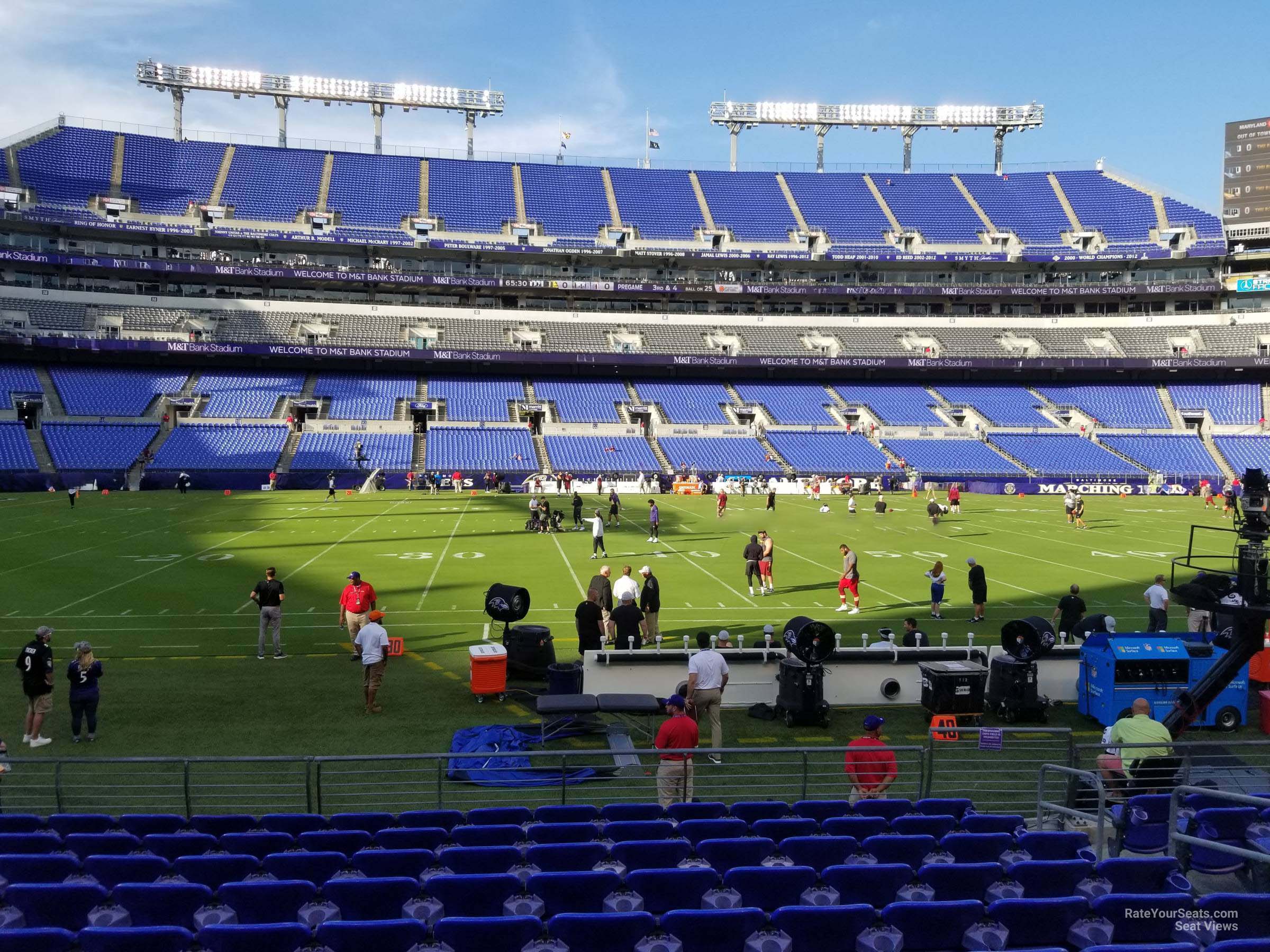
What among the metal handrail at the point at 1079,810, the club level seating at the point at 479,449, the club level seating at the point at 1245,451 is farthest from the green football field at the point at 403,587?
the club level seating at the point at 1245,451

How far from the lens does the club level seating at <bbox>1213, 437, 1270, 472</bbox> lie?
195 feet

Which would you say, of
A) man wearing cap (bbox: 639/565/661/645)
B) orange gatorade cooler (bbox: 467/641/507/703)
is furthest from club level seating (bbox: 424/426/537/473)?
orange gatorade cooler (bbox: 467/641/507/703)

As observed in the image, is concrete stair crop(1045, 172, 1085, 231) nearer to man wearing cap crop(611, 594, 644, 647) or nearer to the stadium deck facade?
the stadium deck facade

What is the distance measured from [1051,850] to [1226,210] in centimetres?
7708

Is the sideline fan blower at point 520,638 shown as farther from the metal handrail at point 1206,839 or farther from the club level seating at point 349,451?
the club level seating at point 349,451

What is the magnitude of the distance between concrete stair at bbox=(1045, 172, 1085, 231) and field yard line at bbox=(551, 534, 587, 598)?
6482 cm

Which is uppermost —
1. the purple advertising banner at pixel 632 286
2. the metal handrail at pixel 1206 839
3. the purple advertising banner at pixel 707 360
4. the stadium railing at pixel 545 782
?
the purple advertising banner at pixel 632 286

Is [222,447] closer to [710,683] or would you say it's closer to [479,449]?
[479,449]

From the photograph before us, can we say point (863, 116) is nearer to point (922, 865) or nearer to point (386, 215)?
point (386, 215)

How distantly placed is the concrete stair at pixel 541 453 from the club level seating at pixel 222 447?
50.7 ft

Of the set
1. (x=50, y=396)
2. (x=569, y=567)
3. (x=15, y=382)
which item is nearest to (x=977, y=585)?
(x=569, y=567)

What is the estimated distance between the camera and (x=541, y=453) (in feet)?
193

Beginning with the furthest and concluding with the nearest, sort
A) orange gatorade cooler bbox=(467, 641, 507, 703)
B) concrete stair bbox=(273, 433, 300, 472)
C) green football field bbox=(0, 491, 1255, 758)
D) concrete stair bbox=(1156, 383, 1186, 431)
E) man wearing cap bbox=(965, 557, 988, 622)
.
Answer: concrete stair bbox=(1156, 383, 1186, 431)
concrete stair bbox=(273, 433, 300, 472)
man wearing cap bbox=(965, 557, 988, 622)
orange gatorade cooler bbox=(467, 641, 507, 703)
green football field bbox=(0, 491, 1255, 758)

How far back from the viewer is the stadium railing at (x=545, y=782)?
32.0 feet
